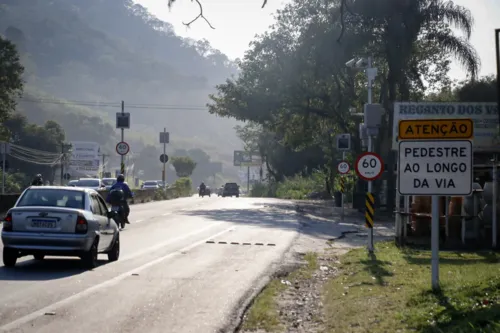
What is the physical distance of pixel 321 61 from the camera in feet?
155

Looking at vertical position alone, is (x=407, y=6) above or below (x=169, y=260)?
above

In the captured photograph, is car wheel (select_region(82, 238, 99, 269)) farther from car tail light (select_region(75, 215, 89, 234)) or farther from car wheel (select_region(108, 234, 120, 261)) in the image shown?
car wheel (select_region(108, 234, 120, 261))

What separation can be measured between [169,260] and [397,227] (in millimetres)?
6912

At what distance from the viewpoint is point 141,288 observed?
13.0 metres

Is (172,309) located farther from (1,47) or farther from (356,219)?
(1,47)

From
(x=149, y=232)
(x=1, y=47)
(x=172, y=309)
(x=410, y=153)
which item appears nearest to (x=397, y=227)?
(x=149, y=232)

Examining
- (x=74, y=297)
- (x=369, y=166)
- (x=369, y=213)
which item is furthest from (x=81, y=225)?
(x=369, y=166)

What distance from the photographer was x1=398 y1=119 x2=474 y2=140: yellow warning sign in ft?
37.0

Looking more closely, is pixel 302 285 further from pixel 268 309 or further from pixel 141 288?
pixel 268 309

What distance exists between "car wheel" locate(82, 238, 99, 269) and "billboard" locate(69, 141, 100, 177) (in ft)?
330

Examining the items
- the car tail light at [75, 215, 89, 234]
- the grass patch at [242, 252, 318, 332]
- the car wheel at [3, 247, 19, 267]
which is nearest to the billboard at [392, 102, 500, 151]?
the grass patch at [242, 252, 318, 332]

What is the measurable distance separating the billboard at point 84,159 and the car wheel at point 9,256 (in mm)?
100658

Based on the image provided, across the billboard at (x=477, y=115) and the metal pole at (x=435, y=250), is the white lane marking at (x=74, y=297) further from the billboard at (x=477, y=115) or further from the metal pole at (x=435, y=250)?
the billboard at (x=477, y=115)

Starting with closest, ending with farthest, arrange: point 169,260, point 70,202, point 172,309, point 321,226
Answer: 1. point 172,309
2. point 70,202
3. point 169,260
4. point 321,226
